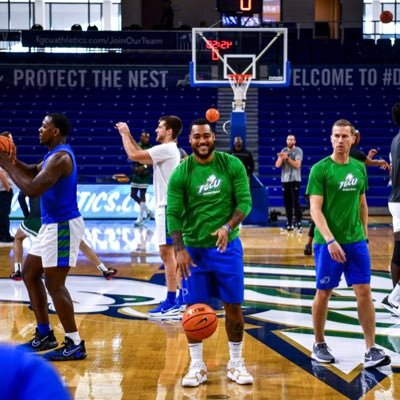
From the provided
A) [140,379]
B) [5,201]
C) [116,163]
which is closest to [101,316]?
[140,379]

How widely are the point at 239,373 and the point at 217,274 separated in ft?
2.20

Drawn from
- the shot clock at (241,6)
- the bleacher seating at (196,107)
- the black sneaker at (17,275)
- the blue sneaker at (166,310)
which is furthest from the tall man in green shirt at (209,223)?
the bleacher seating at (196,107)

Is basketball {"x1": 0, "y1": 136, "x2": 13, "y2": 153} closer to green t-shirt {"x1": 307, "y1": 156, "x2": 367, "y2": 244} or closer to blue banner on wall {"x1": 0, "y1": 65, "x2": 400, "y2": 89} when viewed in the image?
green t-shirt {"x1": 307, "y1": 156, "x2": 367, "y2": 244}

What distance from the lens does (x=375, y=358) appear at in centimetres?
636

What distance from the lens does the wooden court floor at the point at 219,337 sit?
19.4ft

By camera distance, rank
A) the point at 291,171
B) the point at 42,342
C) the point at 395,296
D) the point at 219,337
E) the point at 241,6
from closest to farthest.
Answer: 1. the point at 42,342
2. the point at 219,337
3. the point at 395,296
4. the point at 291,171
5. the point at 241,6

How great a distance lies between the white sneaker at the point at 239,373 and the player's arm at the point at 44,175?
176cm

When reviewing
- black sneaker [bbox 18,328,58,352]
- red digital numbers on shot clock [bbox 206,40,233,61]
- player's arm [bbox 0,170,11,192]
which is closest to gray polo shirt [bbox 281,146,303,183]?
red digital numbers on shot clock [bbox 206,40,233,61]

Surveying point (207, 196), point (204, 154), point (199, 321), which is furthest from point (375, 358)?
point (204, 154)

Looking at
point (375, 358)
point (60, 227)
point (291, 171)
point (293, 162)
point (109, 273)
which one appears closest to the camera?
point (375, 358)

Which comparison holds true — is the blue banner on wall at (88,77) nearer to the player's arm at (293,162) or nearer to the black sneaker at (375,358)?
the player's arm at (293,162)

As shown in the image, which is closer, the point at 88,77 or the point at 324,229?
the point at 324,229

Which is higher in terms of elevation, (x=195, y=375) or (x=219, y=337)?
(x=195, y=375)

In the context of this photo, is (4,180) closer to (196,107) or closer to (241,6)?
(241,6)
